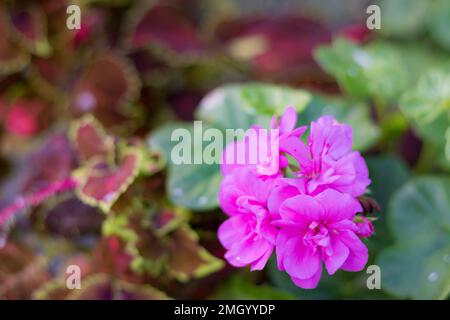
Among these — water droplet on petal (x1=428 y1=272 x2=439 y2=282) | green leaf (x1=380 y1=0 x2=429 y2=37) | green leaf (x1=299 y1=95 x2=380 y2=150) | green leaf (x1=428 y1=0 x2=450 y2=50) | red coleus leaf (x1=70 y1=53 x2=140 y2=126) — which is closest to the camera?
water droplet on petal (x1=428 y1=272 x2=439 y2=282)

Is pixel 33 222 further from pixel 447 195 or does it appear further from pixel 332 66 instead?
pixel 447 195

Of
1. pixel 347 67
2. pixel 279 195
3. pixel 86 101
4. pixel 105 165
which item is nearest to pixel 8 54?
pixel 86 101

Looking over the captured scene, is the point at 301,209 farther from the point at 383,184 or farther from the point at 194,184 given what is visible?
the point at 383,184

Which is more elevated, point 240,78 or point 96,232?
point 240,78

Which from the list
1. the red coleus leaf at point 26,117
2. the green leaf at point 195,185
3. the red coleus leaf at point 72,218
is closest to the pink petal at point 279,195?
the green leaf at point 195,185

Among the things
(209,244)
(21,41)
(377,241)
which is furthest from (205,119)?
(21,41)

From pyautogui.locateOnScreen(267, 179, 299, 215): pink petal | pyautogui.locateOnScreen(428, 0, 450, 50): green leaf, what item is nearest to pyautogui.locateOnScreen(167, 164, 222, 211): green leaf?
pyautogui.locateOnScreen(267, 179, 299, 215): pink petal

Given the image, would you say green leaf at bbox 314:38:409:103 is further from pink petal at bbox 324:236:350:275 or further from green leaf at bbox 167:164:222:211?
pink petal at bbox 324:236:350:275

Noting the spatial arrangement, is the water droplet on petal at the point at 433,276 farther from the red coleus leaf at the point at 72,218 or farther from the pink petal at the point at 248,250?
the red coleus leaf at the point at 72,218
